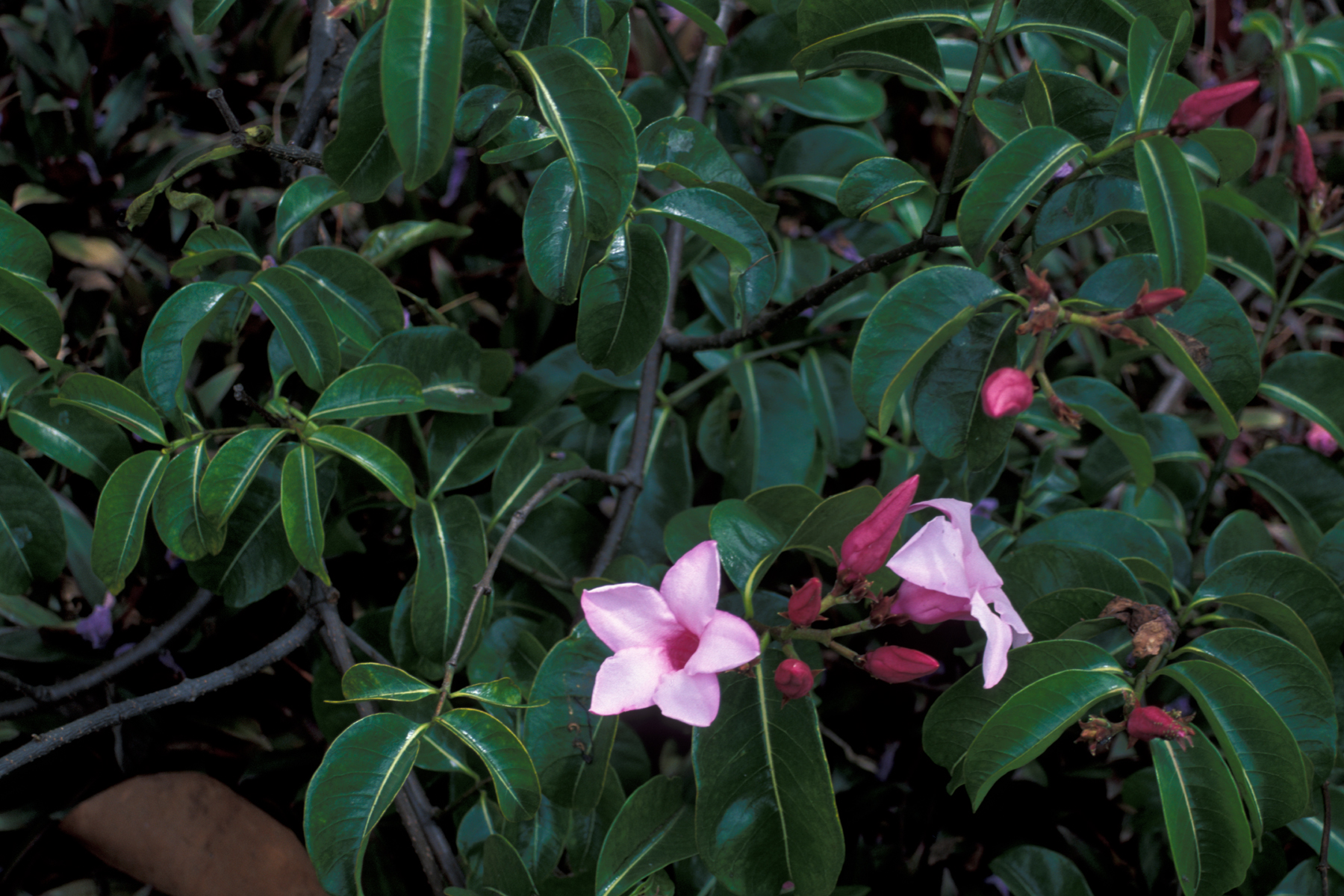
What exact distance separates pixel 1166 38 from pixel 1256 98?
1909 mm

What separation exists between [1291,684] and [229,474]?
1.05 metres

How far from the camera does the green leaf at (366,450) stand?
2.83ft

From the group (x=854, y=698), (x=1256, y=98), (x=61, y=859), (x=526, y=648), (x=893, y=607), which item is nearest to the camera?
(x=893, y=607)

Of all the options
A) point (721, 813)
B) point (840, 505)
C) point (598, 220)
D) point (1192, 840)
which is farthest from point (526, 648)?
point (1192, 840)

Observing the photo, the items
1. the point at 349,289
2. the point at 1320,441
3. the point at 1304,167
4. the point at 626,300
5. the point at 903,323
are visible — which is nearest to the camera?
the point at 903,323

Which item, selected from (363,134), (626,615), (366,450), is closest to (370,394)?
(366,450)

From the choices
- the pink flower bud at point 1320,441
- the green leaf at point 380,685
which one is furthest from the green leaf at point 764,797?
the pink flower bud at point 1320,441

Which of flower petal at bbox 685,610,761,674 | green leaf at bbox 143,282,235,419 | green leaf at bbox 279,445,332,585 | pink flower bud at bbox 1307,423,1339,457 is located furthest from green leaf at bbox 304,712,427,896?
pink flower bud at bbox 1307,423,1339,457

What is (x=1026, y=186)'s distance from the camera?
69cm

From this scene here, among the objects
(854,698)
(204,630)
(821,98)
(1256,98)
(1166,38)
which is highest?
(1166,38)

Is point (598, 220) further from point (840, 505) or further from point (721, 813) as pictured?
point (721, 813)

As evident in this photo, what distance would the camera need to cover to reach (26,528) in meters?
0.94

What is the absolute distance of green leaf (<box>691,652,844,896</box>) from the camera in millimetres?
764

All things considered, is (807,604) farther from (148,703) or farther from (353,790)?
(148,703)
